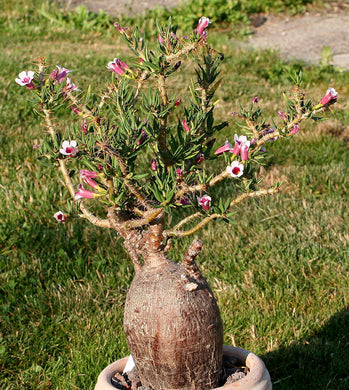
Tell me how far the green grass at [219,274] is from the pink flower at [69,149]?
5.13 ft

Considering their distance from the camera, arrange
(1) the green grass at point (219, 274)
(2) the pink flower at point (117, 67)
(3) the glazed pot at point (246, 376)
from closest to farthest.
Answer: (3) the glazed pot at point (246, 376)
(2) the pink flower at point (117, 67)
(1) the green grass at point (219, 274)

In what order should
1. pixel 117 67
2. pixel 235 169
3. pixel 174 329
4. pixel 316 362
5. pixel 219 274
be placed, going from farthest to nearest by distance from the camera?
pixel 219 274, pixel 316 362, pixel 117 67, pixel 174 329, pixel 235 169

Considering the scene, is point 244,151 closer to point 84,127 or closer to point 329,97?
point 329,97

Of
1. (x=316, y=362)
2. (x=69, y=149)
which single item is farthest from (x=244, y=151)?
(x=316, y=362)

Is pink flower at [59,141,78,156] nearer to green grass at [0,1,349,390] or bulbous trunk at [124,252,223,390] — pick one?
bulbous trunk at [124,252,223,390]

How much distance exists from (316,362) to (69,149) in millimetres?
2034

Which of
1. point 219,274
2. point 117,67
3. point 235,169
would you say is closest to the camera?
point 235,169

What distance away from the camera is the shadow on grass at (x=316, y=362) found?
307 cm

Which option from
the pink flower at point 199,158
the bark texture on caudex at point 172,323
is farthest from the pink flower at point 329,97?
the bark texture on caudex at point 172,323

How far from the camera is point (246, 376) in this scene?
219cm

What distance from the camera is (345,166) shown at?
17.6 feet

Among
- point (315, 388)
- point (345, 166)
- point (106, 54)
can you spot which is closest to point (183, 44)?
point (315, 388)

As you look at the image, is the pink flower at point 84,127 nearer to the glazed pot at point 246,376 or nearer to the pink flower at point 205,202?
the pink flower at point 205,202

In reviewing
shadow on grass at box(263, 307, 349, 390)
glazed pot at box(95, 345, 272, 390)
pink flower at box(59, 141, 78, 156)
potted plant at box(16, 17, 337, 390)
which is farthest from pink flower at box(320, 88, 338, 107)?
shadow on grass at box(263, 307, 349, 390)
